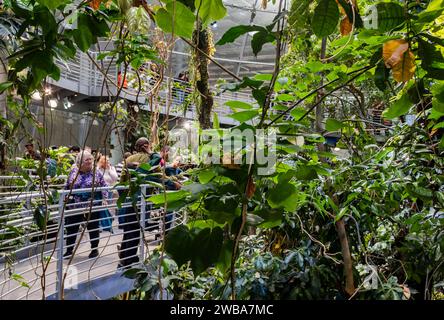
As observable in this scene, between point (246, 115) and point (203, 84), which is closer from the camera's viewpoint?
point (246, 115)

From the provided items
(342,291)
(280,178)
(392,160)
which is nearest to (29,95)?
(280,178)

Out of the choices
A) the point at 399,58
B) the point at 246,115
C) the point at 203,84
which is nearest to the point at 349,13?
the point at 399,58

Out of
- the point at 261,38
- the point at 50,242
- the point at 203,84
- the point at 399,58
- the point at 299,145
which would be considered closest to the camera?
the point at 399,58

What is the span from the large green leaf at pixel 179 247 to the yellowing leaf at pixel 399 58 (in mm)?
599

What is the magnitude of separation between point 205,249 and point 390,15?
0.69 m

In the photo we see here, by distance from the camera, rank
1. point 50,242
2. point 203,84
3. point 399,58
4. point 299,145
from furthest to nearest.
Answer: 1. point 203,84
2. point 50,242
3. point 299,145
4. point 399,58

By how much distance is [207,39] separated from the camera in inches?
181

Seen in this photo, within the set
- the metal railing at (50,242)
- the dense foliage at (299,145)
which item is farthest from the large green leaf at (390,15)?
the metal railing at (50,242)

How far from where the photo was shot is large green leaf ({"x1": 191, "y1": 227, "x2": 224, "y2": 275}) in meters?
0.87

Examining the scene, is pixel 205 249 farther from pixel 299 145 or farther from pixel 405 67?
pixel 405 67

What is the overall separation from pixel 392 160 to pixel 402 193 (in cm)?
16

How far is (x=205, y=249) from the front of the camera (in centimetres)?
89

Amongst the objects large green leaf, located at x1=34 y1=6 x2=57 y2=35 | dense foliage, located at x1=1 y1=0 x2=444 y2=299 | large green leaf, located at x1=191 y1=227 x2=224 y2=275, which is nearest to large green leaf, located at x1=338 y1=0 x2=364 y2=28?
dense foliage, located at x1=1 y1=0 x2=444 y2=299

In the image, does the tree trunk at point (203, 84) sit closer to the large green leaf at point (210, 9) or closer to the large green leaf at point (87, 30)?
the large green leaf at point (87, 30)
